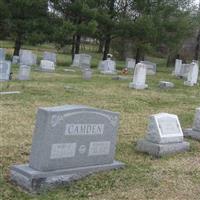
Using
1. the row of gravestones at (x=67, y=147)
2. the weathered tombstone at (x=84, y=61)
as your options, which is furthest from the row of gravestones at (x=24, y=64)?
the row of gravestones at (x=67, y=147)

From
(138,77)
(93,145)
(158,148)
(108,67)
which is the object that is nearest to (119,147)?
(158,148)

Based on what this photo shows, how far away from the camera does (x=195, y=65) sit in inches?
840

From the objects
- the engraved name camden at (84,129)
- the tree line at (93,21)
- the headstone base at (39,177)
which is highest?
the tree line at (93,21)

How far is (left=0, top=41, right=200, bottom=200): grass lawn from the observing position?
6149 mm

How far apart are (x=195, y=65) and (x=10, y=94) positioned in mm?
10107

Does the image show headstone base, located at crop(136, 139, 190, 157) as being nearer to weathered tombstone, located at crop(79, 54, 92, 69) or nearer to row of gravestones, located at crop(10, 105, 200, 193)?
row of gravestones, located at crop(10, 105, 200, 193)

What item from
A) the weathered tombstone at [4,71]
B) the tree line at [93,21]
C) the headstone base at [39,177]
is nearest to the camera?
the headstone base at [39,177]

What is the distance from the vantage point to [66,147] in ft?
20.5

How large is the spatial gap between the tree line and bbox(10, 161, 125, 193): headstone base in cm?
2170

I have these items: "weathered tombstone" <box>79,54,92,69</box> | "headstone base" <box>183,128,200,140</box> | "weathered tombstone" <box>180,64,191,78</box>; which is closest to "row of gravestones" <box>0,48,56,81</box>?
"weathered tombstone" <box>79,54,92,69</box>

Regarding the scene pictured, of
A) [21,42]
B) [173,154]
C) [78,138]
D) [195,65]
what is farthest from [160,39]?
[78,138]

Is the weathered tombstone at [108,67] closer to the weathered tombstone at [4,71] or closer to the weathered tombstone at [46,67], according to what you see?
the weathered tombstone at [46,67]

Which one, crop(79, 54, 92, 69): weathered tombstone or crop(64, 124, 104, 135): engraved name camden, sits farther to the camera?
crop(79, 54, 92, 69): weathered tombstone

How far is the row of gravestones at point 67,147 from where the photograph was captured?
597 centimetres
